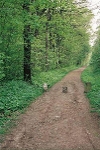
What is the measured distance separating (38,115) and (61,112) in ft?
3.96

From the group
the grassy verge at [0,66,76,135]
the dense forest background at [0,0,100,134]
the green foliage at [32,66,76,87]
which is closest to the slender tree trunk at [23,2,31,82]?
the dense forest background at [0,0,100,134]

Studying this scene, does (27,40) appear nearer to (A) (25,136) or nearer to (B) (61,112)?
(B) (61,112)

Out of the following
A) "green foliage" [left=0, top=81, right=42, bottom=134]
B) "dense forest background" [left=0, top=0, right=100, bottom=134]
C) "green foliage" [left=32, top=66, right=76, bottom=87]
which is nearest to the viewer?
"green foliage" [left=0, top=81, right=42, bottom=134]

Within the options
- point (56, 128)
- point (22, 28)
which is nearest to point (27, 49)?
point (22, 28)

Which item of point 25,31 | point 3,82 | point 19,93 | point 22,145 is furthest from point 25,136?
point 25,31

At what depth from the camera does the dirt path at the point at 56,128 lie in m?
8.14

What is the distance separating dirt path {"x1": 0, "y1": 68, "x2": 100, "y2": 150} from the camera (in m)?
8.14

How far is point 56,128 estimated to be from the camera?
9.75 m

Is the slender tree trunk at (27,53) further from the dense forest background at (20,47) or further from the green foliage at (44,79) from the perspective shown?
the green foliage at (44,79)

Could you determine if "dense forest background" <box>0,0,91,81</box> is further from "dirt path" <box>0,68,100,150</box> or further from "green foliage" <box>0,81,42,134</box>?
"dirt path" <box>0,68,100,150</box>

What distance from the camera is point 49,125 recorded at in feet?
33.3

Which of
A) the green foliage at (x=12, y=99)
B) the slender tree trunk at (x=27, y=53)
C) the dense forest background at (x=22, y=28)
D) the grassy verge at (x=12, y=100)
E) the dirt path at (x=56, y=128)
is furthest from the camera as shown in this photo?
the slender tree trunk at (x=27, y=53)

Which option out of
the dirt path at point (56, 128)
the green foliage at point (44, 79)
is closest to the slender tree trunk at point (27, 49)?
the green foliage at point (44, 79)

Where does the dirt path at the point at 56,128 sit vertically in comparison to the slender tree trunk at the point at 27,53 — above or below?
below
